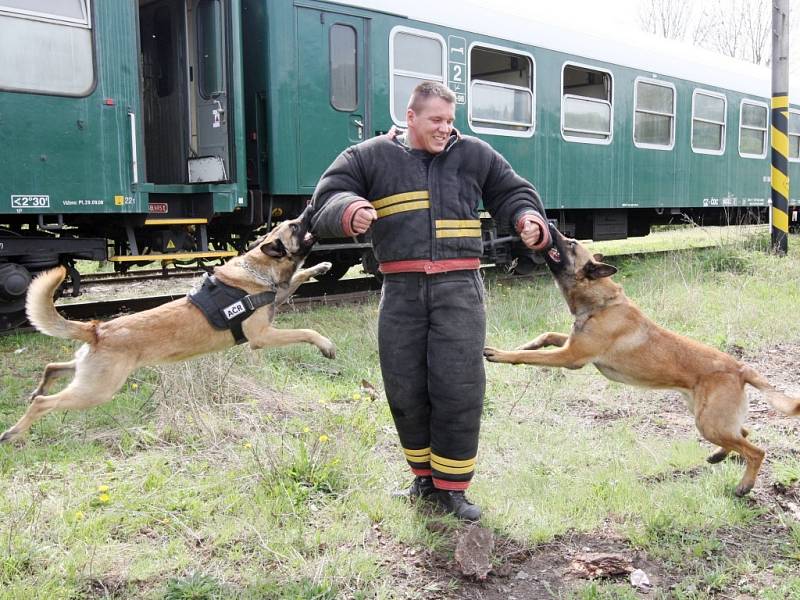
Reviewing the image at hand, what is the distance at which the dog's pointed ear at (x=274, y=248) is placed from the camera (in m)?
3.49

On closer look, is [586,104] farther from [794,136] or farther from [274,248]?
[274,248]

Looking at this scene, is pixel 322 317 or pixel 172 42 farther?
pixel 172 42

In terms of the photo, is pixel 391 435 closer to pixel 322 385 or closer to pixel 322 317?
pixel 322 385

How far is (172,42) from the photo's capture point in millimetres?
7102

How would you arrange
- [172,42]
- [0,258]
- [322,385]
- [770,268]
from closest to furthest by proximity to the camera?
1. [322,385]
2. [0,258]
3. [172,42]
4. [770,268]

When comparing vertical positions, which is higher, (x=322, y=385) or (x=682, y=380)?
(x=682, y=380)

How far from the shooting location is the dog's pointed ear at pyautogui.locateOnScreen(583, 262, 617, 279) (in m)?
3.50

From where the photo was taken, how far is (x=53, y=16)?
5449 millimetres

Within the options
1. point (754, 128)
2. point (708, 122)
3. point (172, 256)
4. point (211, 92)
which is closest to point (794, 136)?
point (754, 128)

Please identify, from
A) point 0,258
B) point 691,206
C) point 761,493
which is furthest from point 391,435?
point 691,206

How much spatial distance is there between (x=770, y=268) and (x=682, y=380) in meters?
6.26

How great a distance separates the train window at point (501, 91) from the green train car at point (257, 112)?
21mm

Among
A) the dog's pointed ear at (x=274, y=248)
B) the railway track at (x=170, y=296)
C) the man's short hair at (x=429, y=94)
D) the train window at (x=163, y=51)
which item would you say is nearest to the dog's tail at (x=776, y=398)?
the man's short hair at (x=429, y=94)

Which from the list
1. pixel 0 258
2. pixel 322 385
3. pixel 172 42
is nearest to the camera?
pixel 322 385
